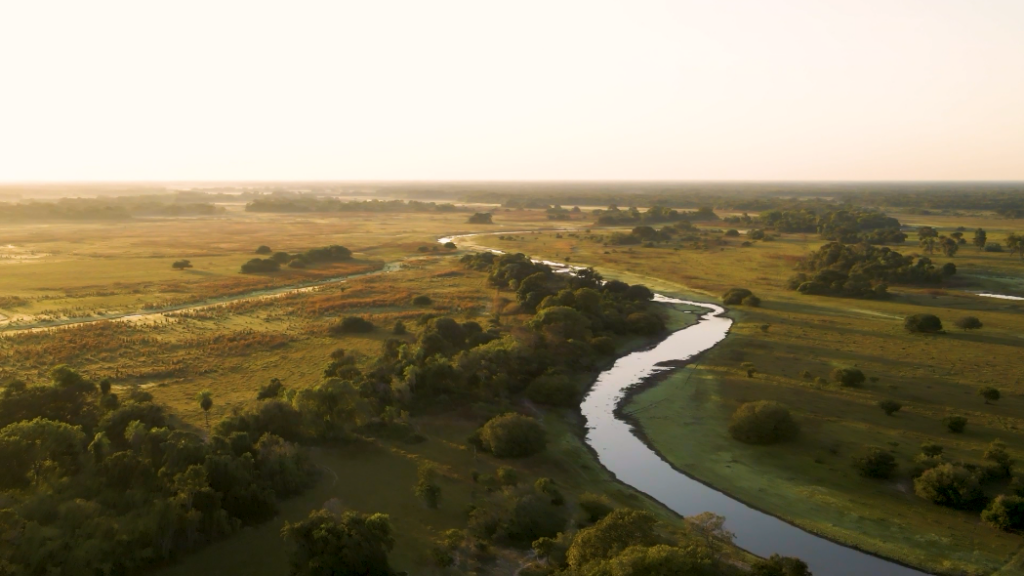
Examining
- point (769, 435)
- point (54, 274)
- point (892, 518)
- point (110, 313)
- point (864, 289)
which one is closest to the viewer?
point (892, 518)

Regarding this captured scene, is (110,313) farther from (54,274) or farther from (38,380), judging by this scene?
(54,274)

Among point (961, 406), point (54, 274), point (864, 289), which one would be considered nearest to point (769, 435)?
point (961, 406)

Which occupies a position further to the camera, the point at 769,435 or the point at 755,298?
the point at 755,298

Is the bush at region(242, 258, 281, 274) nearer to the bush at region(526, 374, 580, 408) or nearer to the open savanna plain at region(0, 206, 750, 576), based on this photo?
the open savanna plain at region(0, 206, 750, 576)

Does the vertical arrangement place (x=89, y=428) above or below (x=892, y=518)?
above

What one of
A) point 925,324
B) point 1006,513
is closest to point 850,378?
point 1006,513

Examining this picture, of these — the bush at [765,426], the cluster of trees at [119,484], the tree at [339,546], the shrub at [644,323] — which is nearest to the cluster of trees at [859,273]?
the shrub at [644,323]

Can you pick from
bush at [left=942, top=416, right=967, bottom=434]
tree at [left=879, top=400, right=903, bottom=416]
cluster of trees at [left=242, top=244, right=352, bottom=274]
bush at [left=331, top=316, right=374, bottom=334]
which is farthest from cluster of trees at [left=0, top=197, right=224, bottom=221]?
bush at [left=942, top=416, right=967, bottom=434]

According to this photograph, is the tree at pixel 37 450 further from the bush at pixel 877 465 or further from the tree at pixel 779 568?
the bush at pixel 877 465
